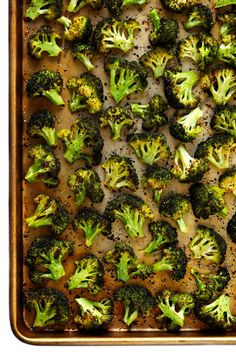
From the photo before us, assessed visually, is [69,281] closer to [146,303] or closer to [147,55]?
[146,303]

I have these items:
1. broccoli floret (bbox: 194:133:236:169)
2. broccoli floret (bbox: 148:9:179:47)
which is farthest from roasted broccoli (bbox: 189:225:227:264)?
broccoli floret (bbox: 148:9:179:47)

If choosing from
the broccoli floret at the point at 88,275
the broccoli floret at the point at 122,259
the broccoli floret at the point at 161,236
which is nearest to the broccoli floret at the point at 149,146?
the broccoli floret at the point at 161,236

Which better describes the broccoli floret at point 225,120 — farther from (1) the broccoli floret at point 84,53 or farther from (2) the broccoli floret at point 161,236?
(1) the broccoli floret at point 84,53

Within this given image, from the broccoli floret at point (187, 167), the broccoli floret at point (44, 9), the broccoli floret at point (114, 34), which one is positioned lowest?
the broccoli floret at point (187, 167)

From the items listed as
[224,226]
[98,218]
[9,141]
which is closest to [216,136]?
[224,226]

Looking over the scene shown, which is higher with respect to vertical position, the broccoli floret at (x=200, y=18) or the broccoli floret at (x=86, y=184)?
the broccoli floret at (x=200, y=18)

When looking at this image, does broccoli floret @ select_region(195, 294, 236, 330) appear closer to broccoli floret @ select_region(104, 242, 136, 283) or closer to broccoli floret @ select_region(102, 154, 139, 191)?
broccoli floret @ select_region(104, 242, 136, 283)
